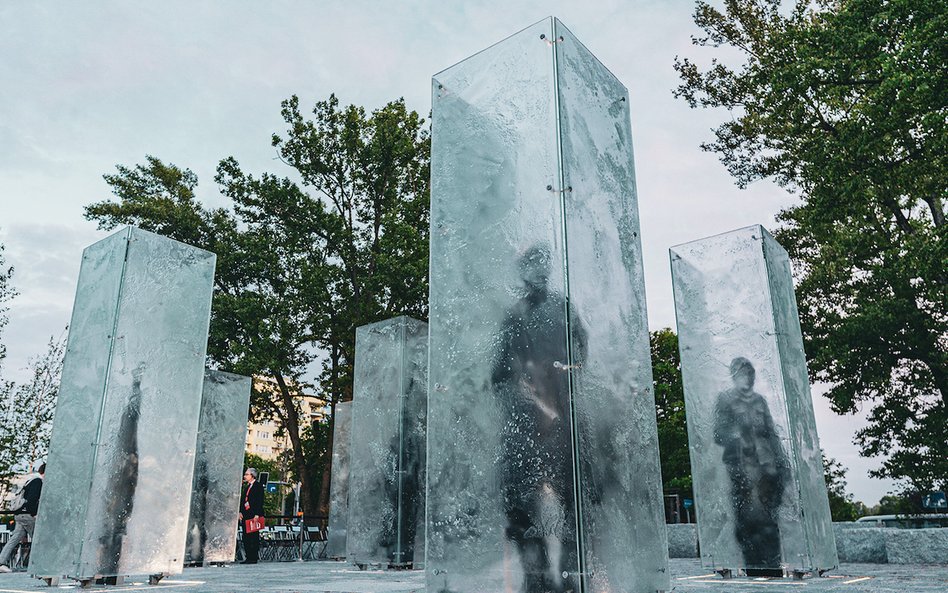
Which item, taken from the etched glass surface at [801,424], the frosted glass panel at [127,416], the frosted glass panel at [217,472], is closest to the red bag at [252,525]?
the frosted glass panel at [217,472]

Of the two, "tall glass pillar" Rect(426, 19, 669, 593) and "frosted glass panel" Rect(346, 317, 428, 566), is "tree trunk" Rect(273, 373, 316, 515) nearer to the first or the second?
"frosted glass panel" Rect(346, 317, 428, 566)

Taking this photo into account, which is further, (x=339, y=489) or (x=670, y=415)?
(x=670, y=415)

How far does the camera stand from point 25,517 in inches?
497

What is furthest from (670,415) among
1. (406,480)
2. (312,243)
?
(406,480)

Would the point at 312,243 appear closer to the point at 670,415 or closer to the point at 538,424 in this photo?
the point at 538,424

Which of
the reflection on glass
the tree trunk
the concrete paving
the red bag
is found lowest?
the concrete paving

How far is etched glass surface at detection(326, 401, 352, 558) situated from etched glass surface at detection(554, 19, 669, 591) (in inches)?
535

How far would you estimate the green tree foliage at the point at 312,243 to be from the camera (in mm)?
22797

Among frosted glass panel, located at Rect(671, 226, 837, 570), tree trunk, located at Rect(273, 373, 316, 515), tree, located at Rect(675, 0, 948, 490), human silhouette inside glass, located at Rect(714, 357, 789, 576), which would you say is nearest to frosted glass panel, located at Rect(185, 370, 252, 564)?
tree trunk, located at Rect(273, 373, 316, 515)

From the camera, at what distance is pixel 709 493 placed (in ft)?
24.8

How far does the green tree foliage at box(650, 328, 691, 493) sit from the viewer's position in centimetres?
3606

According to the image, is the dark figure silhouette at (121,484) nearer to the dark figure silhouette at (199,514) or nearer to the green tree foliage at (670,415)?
the dark figure silhouette at (199,514)

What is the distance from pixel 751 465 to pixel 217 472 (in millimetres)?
11084

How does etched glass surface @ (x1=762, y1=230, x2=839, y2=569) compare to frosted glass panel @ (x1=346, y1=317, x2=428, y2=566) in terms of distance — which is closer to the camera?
etched glass surface @ (x1=762, y1=230, x2=839, y2=569)
